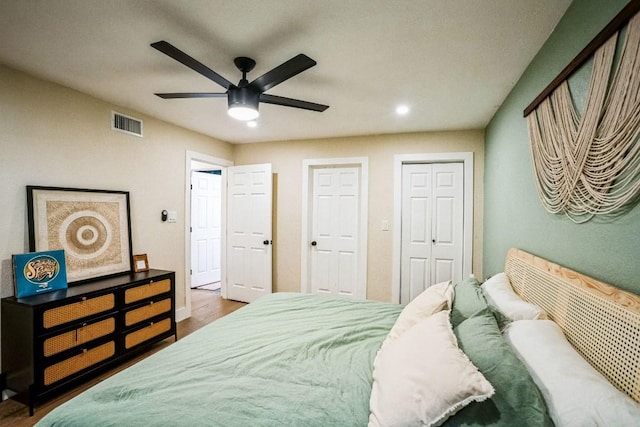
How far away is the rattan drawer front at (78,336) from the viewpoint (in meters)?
2.07

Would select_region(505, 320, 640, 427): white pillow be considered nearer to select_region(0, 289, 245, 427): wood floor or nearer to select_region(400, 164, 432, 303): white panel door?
select_region(400, 164, 432, 303): white panel door

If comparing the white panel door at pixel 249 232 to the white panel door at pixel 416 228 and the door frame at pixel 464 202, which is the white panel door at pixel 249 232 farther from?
the white panel door at pixel 416 228

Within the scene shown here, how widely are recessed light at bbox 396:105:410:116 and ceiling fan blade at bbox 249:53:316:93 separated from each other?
1543mm

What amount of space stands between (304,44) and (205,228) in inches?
174

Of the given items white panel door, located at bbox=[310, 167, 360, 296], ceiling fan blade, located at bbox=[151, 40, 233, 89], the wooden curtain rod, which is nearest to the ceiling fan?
ceiling fan blade, located at bbox=[151, 40, 233, 89]

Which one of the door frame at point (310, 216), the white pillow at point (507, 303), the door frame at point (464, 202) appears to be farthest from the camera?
the door frame at point (310, 216)

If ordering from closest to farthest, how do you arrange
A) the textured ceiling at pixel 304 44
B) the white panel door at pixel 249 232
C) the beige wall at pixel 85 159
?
the textured ceiling at pixel 304 44 < the beige wall at pixel 85 159 < the white panel door at pixel 249 232

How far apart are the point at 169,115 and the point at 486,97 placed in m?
3.27

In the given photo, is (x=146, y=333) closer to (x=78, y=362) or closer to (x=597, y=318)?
(x=78, y=362)

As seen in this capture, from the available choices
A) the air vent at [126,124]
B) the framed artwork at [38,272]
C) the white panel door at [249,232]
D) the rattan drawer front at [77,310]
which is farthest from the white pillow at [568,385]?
the air vent at [126,124]

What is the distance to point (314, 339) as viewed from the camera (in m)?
1.64

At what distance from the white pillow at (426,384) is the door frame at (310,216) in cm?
284

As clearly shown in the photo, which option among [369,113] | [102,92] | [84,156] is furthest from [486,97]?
[84,156]

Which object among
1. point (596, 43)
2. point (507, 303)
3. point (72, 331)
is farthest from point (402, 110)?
point (72, 331)
